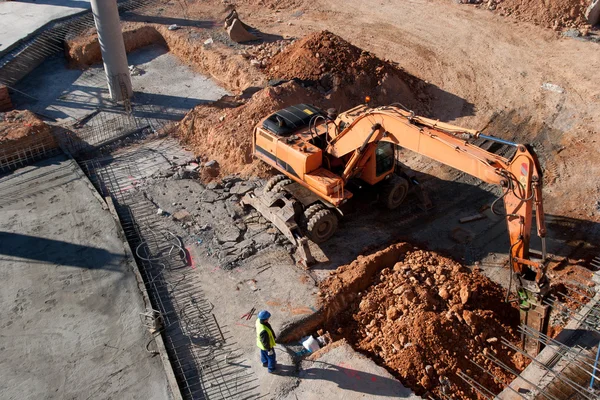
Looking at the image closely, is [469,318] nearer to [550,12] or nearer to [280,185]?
[280,185]

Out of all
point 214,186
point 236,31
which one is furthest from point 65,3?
point 214,186

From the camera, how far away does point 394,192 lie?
13.9 meters

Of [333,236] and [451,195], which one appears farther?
[451,195]

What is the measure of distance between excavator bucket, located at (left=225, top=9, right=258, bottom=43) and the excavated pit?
41.7 ft

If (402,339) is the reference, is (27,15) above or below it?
above

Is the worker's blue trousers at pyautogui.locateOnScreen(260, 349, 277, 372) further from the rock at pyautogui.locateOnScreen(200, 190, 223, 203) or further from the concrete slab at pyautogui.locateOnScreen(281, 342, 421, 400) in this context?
the rock at pyautogui.locateOnScreen(200, 190, 223, 203)

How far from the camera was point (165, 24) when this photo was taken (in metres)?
23.1

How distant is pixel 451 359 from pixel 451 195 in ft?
19.1

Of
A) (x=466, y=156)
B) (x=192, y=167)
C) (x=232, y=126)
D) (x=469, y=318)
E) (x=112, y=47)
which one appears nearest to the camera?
(x=466, y=156)

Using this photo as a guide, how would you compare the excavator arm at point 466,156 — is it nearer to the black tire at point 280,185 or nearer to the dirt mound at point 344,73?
the black tire at point 280,185

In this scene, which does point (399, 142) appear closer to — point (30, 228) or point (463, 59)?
point (30, 228)

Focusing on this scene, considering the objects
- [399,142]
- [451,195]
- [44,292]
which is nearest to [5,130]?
[44,292]

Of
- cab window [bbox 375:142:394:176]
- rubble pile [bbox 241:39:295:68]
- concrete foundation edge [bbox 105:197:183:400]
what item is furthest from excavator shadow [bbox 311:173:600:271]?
rubble pile [bbox 241:39:295:68]

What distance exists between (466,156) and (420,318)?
3.24m
